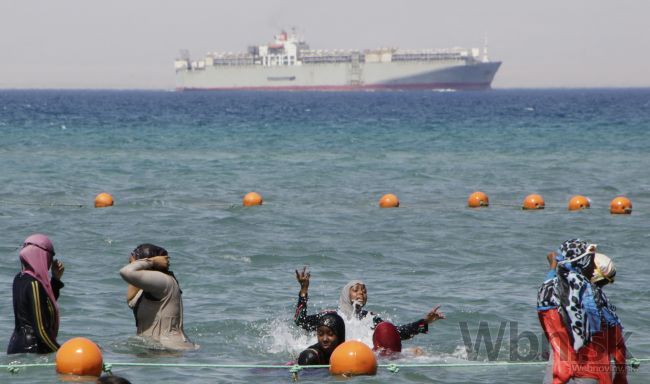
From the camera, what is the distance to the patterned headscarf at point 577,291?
7.05 m

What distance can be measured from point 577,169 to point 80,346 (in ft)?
93.6

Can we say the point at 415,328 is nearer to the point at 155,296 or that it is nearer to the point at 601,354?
the point at 155,296

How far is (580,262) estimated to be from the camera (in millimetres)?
7051

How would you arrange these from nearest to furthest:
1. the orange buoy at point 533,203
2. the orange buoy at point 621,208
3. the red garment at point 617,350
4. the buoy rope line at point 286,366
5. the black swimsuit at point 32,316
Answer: the red garment at point 617,350
the black swimsuit at point 32,316
the buoy rope line at point 286,366
the orange buoy at point 621,208
the orange buoy at point 533,203

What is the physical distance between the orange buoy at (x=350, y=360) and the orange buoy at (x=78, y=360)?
6.62 feet

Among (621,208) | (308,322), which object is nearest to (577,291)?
(308,322)

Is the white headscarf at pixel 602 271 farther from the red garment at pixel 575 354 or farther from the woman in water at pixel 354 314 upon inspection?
the woman in water at pixel 354 314

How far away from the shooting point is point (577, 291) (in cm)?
707

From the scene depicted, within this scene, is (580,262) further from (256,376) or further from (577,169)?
(577,169)

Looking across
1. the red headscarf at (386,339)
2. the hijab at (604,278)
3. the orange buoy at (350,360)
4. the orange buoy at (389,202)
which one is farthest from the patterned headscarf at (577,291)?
the orange buoy at (389,202)

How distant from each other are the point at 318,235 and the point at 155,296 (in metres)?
10.9

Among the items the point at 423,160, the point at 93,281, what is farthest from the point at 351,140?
the point at 93,281

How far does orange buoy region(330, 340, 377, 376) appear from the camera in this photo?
943 centimetres

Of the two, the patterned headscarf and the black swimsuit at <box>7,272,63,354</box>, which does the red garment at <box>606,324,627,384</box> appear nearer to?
the patterned headscarf
